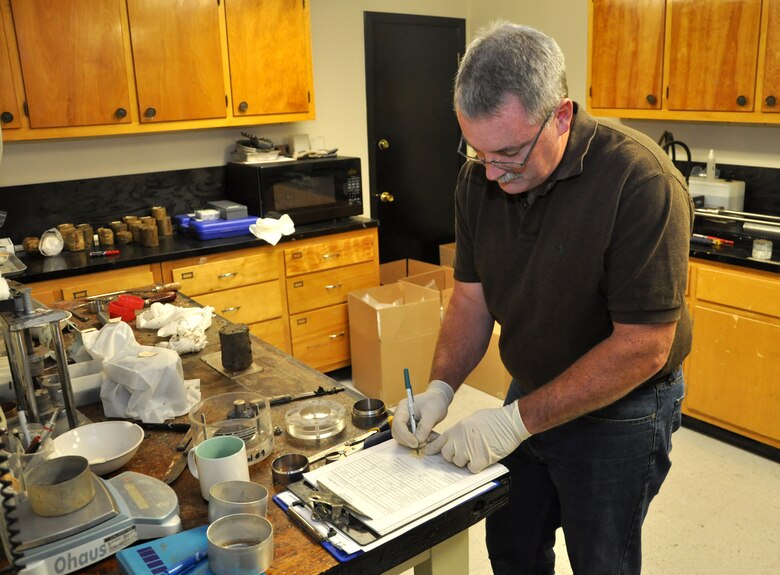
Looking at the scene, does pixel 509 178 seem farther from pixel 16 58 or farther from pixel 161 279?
pixel 16 58

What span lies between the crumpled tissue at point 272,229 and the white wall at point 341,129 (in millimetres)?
A: 703

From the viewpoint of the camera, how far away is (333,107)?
437cm

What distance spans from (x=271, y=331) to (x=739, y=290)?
227 cm

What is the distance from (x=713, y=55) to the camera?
309 centimetres

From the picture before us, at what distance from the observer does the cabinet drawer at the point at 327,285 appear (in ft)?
12.3

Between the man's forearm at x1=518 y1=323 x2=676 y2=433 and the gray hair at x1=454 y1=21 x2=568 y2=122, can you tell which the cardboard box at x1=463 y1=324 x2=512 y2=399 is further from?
the gray hair at x1=454 y1=21 x2=568 y2=122

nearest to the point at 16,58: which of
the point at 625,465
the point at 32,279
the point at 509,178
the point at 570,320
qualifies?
the point at 32,279

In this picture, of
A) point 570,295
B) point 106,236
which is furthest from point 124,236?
point 570,295

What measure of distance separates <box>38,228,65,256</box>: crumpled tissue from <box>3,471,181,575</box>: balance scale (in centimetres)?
236

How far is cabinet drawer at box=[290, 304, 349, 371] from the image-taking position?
380cm

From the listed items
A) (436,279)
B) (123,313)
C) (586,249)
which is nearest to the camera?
(586,249)

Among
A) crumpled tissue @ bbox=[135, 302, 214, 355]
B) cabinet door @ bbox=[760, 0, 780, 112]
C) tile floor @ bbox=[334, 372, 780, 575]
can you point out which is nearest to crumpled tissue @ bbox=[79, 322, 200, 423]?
crumpled tissue @ bbox=[135, 302, 214, 355]

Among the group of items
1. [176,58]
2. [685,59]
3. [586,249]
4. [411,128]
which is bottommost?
[586,249]

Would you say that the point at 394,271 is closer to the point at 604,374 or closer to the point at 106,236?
the point at 106,236
